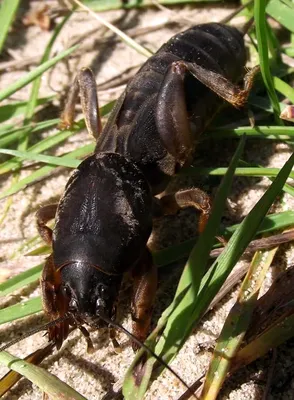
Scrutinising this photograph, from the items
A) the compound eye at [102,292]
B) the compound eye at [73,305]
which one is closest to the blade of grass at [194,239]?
the compound eye at [102,292]

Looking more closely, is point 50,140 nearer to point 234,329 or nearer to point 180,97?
point 180,97

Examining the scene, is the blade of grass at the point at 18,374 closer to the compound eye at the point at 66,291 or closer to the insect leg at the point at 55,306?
the insect leg at the point at 55,306

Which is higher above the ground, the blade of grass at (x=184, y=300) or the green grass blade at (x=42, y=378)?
the blade of grass at (x=184, y=300)

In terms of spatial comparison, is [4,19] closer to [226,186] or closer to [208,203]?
[208,203]

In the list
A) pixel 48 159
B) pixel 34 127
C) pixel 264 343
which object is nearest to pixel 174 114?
pixel 48 159

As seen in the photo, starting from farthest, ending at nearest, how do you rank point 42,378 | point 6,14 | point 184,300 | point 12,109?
point 6,14
point 12,109
point 42,378
point 184,300

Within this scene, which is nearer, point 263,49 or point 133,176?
point 133,176

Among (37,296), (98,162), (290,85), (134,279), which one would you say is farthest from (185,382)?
(290,85)

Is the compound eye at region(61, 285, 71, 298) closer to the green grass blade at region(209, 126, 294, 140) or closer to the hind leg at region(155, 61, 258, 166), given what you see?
the hind leg at region(155, 61, 258, 166)
